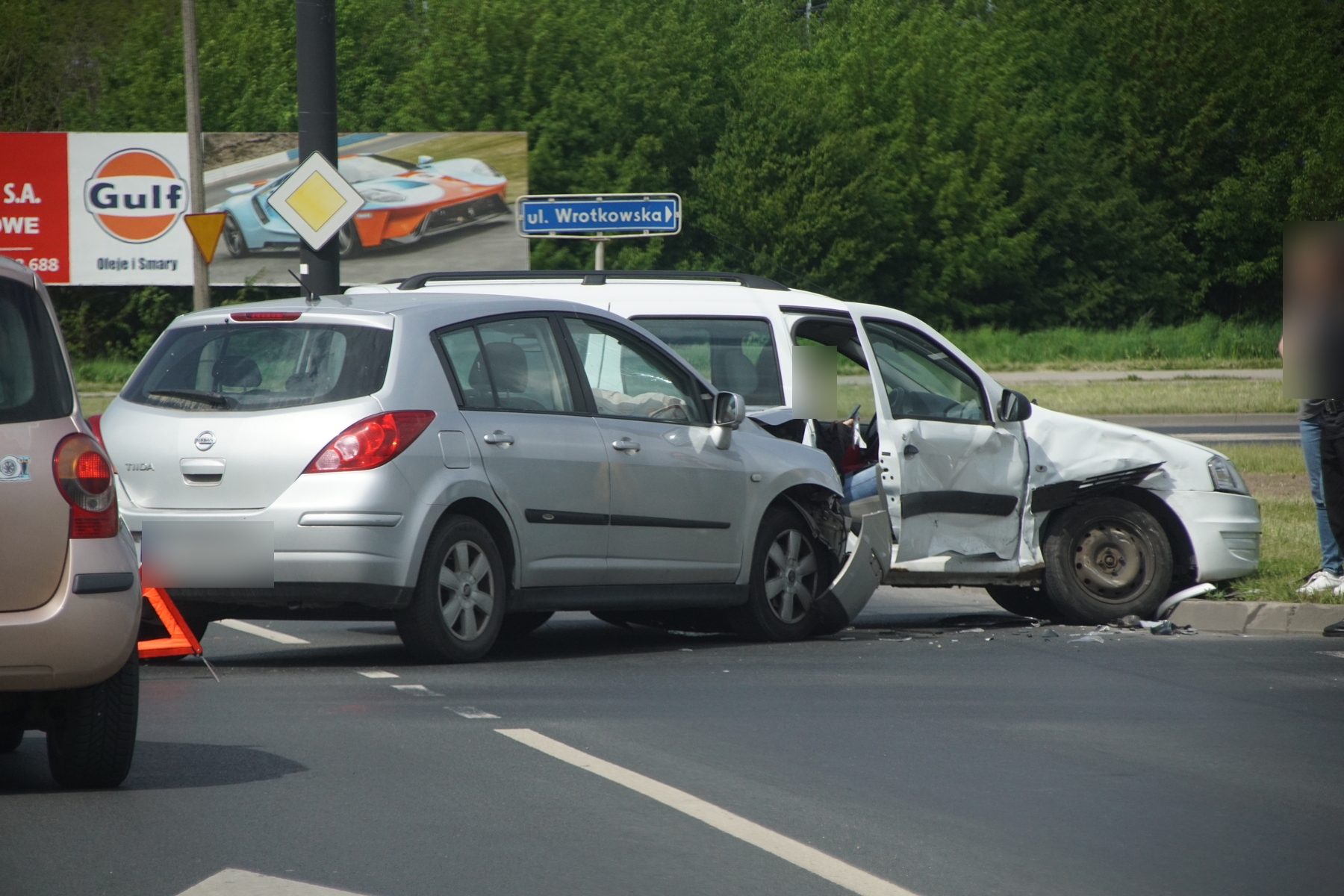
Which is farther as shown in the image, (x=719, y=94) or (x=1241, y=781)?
(x=719, y=94)

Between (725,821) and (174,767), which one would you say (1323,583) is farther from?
(174,767)

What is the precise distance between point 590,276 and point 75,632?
560 cm

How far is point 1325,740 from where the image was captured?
255 inches

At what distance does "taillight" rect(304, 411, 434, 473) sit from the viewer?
7617mm

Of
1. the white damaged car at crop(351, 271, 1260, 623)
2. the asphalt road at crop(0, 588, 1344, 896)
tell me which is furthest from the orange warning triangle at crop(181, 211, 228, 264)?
the asphalt road at crop(0, 588, 1344, 896)

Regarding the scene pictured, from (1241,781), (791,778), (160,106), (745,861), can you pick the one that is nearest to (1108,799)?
(1241,781)

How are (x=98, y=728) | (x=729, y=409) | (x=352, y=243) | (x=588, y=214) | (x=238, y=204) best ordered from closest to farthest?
(x=98, y=728), (x=729, y=409), (x=588, y=214), (x=238, y=204), (x=352, y=243)

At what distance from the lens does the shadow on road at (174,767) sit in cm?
550

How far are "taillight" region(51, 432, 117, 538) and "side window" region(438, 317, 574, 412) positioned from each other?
2975mm

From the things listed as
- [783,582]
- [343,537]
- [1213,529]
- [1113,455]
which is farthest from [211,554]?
[1213,529]

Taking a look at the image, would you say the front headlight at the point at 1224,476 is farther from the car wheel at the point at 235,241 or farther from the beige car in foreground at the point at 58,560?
the car wheel at the point at 235,241

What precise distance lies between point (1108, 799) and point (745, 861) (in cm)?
138

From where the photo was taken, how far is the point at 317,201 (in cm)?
1322

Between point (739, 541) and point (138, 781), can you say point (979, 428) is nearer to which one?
point (739, 541)
